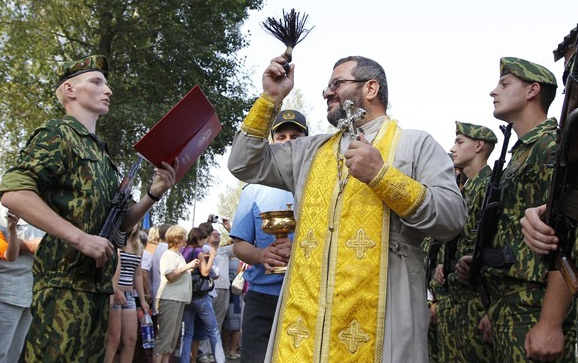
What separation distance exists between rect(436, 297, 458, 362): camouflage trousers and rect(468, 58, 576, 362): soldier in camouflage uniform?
3.68ft

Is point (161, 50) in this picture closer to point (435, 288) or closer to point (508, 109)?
point (435, 288)

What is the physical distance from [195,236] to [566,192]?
9.06 m

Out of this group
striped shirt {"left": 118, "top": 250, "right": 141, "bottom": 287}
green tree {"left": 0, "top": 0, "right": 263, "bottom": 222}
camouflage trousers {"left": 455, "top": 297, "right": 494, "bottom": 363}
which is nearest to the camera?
camouflage trousers {"left": 455, "top": 297, "right": 494, "bottom": 363}

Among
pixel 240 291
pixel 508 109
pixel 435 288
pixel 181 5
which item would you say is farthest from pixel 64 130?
pixel 181 5

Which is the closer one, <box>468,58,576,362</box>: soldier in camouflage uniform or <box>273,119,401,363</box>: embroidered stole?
<box>273,119,401,363</box>: embroidered stole

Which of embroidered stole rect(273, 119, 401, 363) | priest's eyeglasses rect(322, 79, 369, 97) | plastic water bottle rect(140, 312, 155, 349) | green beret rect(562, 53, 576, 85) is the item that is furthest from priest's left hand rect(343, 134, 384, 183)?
plastic water bottle rect(140, 312, 155, 349)

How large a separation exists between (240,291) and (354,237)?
10769 mm

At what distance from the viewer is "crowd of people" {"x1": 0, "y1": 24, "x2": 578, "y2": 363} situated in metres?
3.26

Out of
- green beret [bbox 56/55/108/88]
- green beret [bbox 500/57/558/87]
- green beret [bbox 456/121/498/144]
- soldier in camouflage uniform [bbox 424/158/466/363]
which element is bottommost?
soldier in camouflage uniform [bbox 424/158/466/363]

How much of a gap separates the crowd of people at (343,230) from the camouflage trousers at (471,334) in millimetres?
12

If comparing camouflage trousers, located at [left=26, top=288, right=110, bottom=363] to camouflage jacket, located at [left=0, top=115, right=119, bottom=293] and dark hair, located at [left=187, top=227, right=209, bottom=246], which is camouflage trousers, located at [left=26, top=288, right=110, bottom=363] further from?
dark hair, located at [left=187, top=227, right=209, bottom=246]

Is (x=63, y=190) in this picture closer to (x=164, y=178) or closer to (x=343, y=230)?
(x=164, y=178)

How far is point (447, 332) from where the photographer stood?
5379 millimetres

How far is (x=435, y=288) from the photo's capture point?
21.3ft
